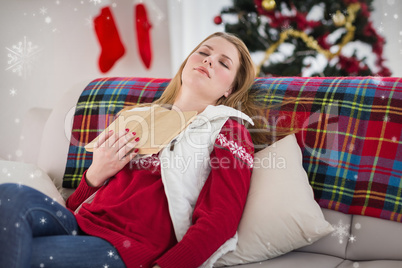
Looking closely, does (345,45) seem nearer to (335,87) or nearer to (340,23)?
(340,23)

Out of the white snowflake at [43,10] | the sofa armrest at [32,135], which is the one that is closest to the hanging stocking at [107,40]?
the white snowflake at [43,10]

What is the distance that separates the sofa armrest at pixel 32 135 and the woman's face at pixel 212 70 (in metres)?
0.80

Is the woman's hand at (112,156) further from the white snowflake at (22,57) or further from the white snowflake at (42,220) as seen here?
the white snowflake at (22,57)

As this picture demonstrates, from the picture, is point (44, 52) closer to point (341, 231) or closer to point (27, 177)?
point (27, 177)

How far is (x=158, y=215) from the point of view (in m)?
1.32

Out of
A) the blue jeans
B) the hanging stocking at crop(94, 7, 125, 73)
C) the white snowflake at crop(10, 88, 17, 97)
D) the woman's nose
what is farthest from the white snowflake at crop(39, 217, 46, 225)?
the hanging stocking at crop(94, 7, 125, 73)

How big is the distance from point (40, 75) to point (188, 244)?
2267mm

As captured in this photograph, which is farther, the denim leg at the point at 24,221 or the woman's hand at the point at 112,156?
the woman's hand at the point at 112,156

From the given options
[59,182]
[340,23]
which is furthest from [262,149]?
[340,23]

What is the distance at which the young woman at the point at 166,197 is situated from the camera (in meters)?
1.14

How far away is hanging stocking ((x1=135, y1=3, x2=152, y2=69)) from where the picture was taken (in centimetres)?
332

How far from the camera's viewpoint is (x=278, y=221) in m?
1.32

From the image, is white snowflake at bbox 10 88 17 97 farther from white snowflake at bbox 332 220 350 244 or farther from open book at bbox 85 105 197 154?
white snowflake at bbox 332 220 350 244

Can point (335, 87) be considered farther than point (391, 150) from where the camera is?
Yes
